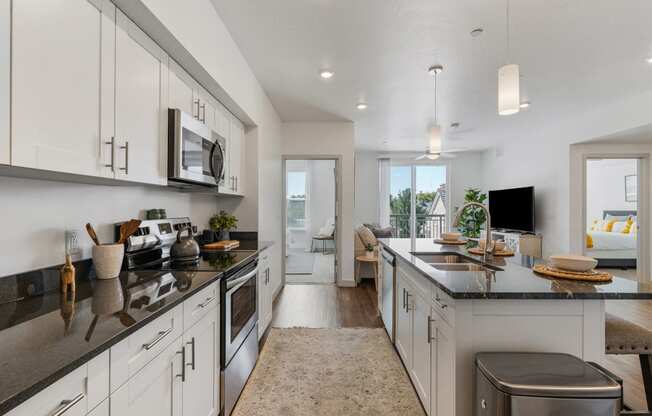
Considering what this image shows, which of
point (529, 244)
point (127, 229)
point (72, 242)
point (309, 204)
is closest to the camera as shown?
point (72, 242)

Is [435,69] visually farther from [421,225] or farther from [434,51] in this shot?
[421,225]

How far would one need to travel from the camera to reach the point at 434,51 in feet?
9.11

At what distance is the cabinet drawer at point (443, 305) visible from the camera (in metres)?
1.39

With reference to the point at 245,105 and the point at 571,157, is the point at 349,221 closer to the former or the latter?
the point at 245,105

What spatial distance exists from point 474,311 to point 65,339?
4.73 feet

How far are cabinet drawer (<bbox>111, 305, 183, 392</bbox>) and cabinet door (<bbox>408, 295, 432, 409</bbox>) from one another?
1.25 meters

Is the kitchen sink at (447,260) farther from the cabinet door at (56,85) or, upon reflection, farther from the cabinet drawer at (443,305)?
the cabinet door at (56,85)

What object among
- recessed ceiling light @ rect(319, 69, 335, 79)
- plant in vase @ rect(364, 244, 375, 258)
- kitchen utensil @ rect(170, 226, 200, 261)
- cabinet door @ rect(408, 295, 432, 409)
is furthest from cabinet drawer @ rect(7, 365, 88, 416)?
plant in vase @ rect(364, 244, 375, 258)

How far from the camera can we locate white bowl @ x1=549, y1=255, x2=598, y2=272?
1.60 metres

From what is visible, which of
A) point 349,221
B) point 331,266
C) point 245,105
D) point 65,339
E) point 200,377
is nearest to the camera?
point 65,339

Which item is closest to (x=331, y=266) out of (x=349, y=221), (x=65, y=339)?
(x=349, y=221)

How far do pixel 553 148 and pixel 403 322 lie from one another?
4995mm

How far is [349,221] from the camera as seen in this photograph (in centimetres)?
490

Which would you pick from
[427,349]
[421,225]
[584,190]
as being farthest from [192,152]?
[421,225]
